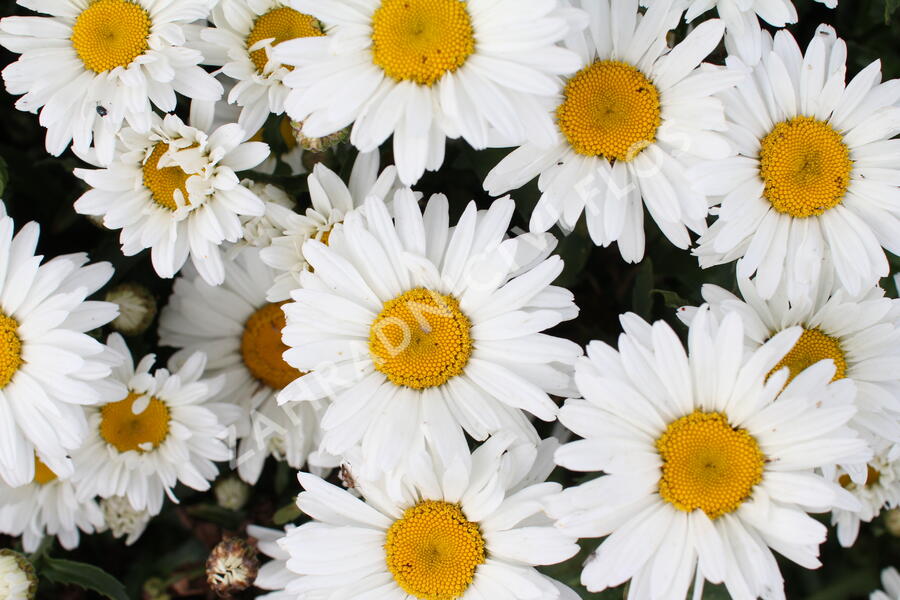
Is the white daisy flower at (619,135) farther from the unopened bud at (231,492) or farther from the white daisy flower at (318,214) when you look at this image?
the unopened bud at (231,492)

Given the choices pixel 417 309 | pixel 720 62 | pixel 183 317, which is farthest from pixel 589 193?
pixel 183 317

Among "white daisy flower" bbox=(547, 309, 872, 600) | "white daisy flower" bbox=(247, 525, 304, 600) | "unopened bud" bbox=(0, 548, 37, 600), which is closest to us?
"white daisy flower" bbox=(547, 309, 872, 600)

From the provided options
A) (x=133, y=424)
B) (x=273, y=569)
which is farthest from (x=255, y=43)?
(x=273, y=569)

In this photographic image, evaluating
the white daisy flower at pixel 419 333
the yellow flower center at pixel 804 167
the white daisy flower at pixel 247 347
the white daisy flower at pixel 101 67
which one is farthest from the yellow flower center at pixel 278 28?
the yellow flower center at pixel 804 167

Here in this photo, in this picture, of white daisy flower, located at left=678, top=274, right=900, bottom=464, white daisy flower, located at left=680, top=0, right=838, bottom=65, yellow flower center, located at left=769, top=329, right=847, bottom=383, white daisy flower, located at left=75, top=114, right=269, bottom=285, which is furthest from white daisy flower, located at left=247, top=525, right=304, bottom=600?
white daisy flower, located at left=680, top=0, right=838, bottom=65

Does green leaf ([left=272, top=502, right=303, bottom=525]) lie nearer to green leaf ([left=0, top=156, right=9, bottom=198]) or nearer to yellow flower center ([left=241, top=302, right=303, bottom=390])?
yellow flower center ([left=241, top=302, right=303, bottom=390])

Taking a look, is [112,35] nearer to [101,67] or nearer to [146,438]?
[101,67]
